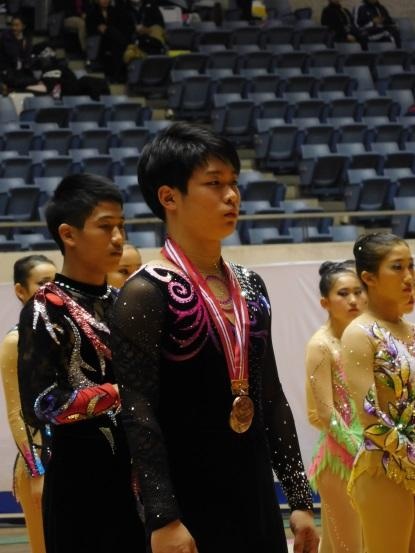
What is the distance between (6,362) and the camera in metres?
4.36

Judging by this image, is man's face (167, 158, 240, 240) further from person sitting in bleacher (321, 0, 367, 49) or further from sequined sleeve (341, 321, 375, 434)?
person sitting in bleacher (321, 0, 367, 49)

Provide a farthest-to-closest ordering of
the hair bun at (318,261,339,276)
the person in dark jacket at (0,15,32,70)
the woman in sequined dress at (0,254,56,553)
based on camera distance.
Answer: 1. the person in dark jacket at (0,15,32,70)
2. the hair bun at (318,261,339,276)
3. the woman in sequined dress at (0,254,56,553)

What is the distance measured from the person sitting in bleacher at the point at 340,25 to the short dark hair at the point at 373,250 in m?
13.2

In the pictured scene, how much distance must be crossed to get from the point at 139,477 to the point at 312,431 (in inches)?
212

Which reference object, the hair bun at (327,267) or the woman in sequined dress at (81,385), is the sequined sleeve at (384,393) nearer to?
the woman in sequined dress at (81,385)

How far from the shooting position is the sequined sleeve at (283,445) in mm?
2660

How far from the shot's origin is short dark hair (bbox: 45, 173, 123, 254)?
10.4ft

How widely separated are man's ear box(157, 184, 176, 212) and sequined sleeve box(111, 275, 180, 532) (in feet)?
0.56

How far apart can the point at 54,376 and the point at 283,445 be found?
67 cm

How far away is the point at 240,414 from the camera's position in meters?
2.47

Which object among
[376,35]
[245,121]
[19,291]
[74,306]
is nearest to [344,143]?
[245,121]

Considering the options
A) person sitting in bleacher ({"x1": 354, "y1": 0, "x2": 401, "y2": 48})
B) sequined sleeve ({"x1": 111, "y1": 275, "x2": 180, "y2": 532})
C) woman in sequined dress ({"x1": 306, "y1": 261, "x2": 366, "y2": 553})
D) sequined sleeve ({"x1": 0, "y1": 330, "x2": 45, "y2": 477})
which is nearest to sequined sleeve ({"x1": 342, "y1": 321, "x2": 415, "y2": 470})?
woman in sequined dress ({"x1": 306, "y1": 261, "x2": 366, "y2": 553})

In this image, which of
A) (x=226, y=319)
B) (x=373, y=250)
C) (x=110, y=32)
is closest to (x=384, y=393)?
(x=373, y=250)

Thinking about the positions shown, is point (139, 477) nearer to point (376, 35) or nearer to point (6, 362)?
point (6, 362)
